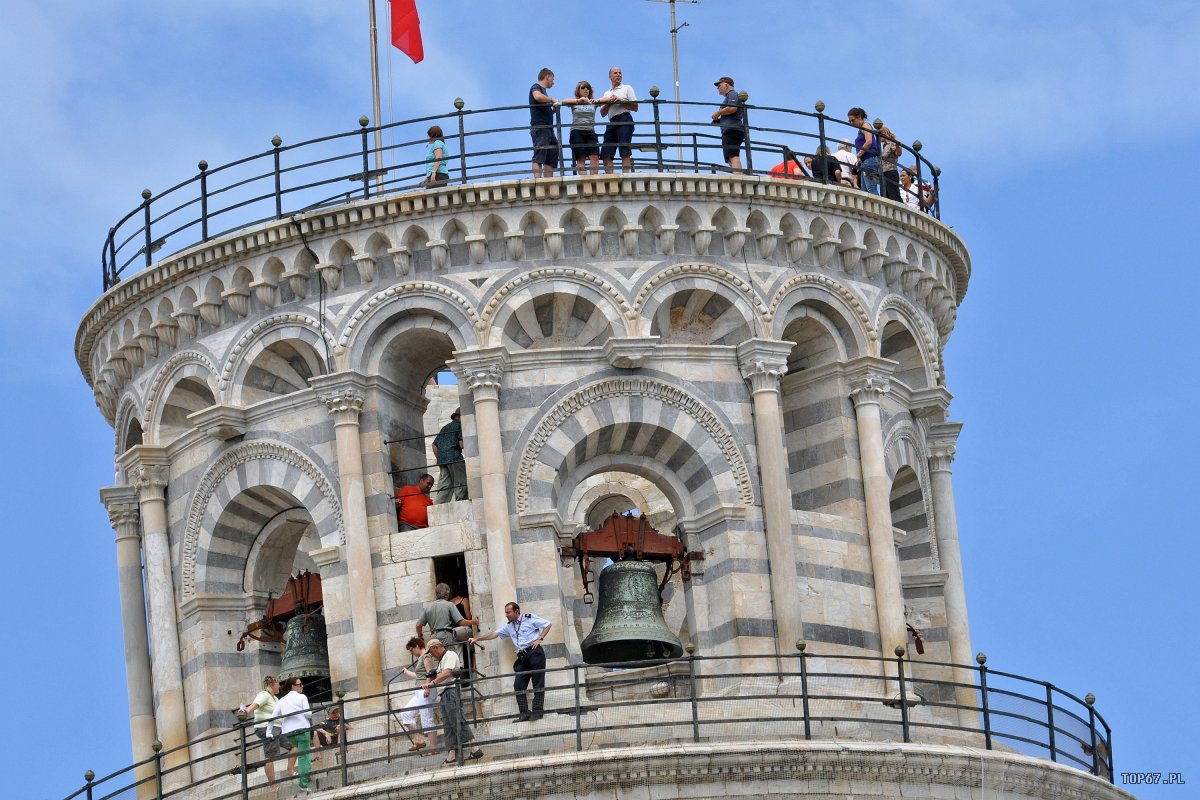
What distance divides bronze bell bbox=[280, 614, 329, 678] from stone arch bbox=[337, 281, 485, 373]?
168 inches

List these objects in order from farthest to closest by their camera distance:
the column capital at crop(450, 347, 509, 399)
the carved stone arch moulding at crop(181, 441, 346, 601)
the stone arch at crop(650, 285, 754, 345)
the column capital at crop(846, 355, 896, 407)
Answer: the column capital at crop(846, 355, 896, 407) < the stone arch at crop(650, 285, 754, 345) < the carved stone arch moulding at crop(181, 441, 346, 601) < the column capital at crop(450, 347, 509, 399)

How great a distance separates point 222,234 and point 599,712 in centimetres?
1045

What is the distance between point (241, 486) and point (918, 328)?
1123 cm

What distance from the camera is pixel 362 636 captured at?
5609cm

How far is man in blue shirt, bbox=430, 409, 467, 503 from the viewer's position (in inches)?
2279

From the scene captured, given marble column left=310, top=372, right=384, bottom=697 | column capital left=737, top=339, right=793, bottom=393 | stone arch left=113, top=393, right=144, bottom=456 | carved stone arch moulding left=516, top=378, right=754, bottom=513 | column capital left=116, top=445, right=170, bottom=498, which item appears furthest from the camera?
stone arch left=113, top=393, right=144, bottom=456

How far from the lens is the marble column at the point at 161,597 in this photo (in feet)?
193

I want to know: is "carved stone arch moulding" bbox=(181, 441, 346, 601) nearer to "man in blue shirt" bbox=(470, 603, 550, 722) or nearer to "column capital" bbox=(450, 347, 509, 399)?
"column capital" bbox=(450, 347, 509, 399)

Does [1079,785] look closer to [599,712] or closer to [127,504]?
[599,712]

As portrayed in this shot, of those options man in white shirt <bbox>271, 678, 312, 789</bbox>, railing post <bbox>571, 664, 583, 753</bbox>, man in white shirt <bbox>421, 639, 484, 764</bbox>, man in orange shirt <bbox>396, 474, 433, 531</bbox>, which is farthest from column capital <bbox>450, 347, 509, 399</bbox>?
man in white shirt <bbox>271, 678, 312, 789</bbox>

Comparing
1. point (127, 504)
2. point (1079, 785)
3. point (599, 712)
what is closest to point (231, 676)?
point (127, 504)

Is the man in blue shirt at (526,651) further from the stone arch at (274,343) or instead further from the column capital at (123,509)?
the column capital at (123,509)

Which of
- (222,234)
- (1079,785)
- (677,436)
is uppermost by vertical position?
(222,234)

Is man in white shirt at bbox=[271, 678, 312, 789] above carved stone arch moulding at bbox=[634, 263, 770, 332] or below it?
below
